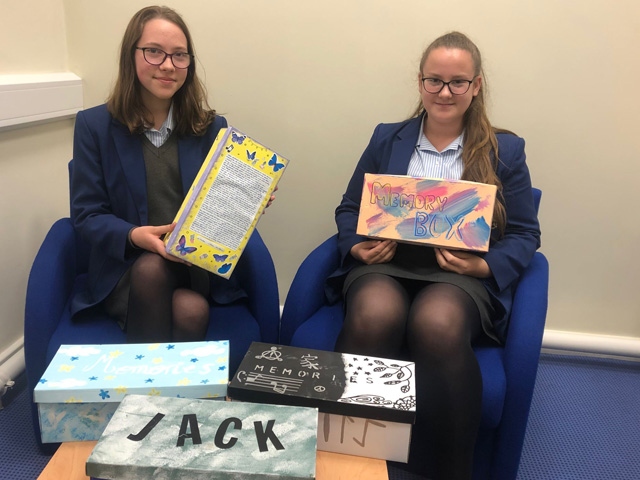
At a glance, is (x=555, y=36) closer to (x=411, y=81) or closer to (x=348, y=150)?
(x=411, y=81)

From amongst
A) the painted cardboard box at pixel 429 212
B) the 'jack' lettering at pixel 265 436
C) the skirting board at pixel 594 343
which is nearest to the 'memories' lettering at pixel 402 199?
the painted cardboard box at pixel 429 212

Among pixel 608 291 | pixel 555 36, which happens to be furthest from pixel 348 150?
pixel 608 291

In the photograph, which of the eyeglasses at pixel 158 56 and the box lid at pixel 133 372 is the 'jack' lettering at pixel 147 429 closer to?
the box lid at pixel 133 372

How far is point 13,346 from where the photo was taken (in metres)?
1.79

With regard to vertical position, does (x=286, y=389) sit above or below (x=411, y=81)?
below

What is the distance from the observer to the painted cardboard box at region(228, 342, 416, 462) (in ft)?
3.20

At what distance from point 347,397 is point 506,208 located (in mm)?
850

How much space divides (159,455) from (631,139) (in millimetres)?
1813

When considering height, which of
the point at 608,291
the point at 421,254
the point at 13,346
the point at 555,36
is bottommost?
the point at 13,346

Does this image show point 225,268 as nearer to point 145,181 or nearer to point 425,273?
point 145,181

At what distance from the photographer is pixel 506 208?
157cm

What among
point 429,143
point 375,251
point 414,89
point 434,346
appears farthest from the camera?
point 414,89

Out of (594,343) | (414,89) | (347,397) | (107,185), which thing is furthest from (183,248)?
(594,343)

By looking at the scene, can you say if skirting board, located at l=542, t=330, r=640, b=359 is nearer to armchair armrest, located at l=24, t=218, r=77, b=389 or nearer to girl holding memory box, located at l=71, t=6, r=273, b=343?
girl holding memory box, located at l=71, t=6, r=273, b=343
